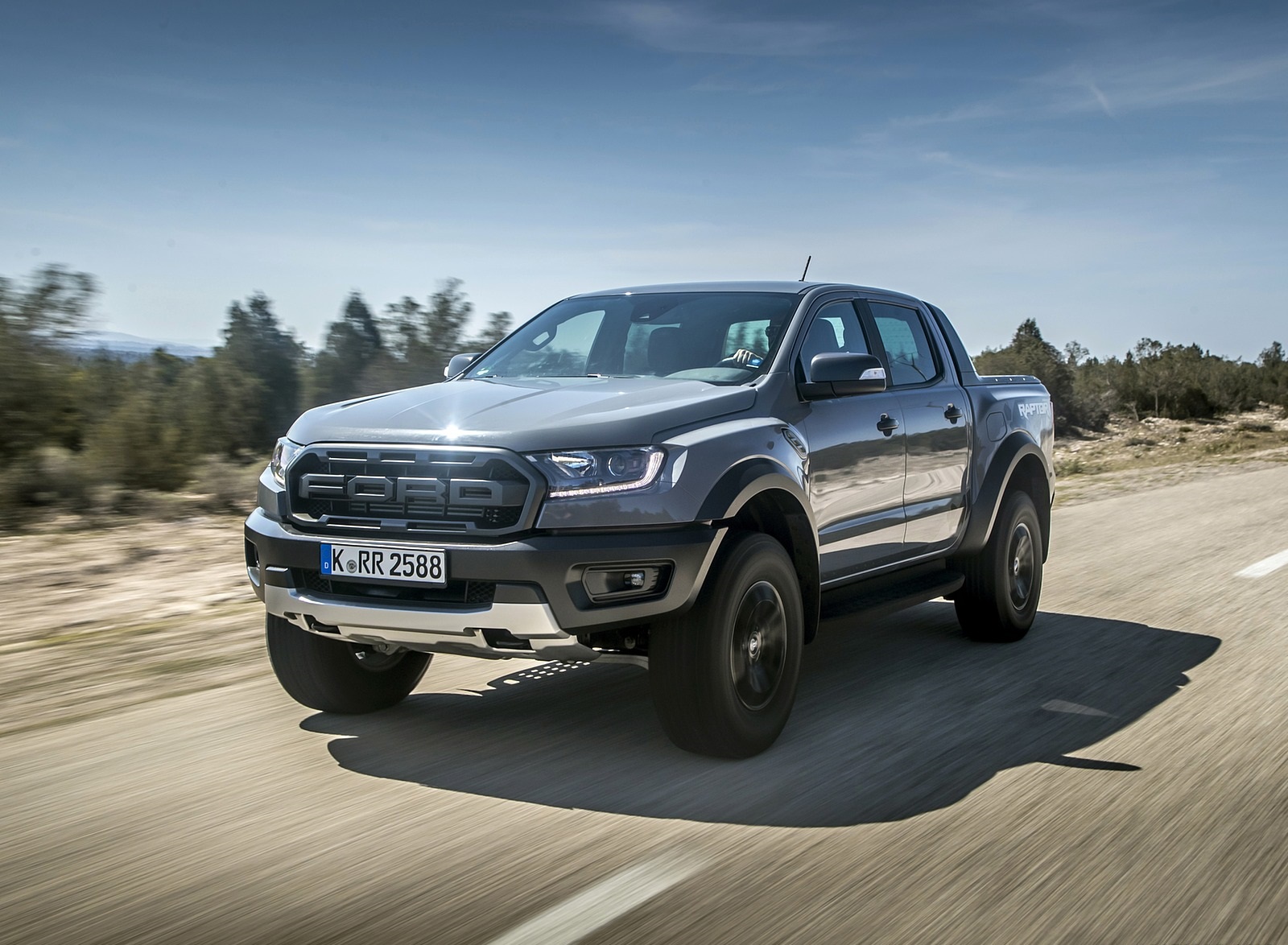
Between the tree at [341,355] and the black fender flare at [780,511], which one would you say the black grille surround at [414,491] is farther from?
Answer: the tree at [341,355]

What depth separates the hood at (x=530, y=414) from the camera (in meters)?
4.31

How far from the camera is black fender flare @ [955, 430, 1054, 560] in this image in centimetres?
678

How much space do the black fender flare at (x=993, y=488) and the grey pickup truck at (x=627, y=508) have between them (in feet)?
1.99

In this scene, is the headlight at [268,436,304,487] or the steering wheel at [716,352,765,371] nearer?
the headlight at [268,436,304,487]

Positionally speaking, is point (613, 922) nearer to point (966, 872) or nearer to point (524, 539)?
point (966, 872)

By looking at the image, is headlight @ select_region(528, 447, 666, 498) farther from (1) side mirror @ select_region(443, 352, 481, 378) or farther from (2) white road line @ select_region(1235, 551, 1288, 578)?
(2) white road line @ select_region(1235, 551, 1288, 578)

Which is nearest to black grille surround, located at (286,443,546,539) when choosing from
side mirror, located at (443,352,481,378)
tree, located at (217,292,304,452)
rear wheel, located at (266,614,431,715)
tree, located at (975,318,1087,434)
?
rear wheel, located at (266,614,431,715)

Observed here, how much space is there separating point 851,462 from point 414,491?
210 centimetres

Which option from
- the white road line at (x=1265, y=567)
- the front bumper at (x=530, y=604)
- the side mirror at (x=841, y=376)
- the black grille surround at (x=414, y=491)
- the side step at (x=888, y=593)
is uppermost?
the side mirror at (x=841, y=376)

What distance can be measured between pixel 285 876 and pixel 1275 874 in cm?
277

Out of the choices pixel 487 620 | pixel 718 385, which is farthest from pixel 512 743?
pixel 718 385

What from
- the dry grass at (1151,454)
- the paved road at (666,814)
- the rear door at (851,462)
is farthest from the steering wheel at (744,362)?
the dry grass at (1151,454)

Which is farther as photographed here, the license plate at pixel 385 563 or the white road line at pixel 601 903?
the license plate at pixel 385 563

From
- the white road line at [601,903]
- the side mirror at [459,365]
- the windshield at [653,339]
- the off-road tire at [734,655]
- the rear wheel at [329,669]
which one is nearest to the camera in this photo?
the white road line at [601,903]
